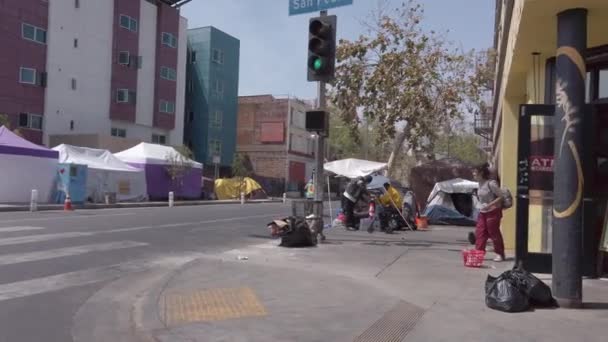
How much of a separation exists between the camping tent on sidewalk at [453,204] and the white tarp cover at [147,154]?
19.0 m

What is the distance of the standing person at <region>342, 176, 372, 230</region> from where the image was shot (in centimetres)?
1662

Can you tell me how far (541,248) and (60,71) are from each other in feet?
115

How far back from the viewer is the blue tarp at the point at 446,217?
20453mm

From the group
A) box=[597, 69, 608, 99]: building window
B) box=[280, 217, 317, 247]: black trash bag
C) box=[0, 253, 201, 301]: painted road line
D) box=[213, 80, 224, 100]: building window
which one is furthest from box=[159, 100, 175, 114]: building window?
box=[597, 69, 608, 99]: building window

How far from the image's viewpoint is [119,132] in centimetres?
4188

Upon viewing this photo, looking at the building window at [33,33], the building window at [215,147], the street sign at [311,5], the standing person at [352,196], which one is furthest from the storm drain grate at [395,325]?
the building window at [215,147]

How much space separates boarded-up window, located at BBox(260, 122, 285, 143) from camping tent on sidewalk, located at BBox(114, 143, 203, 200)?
23.2 metres

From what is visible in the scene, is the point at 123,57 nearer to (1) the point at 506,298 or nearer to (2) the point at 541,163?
(2) the point at 541,163

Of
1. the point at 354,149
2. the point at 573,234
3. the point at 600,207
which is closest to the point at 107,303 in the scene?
the point at 573,234

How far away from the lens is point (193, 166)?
123 feet

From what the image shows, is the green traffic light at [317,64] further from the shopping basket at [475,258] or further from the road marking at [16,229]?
the road marking at [16,229]

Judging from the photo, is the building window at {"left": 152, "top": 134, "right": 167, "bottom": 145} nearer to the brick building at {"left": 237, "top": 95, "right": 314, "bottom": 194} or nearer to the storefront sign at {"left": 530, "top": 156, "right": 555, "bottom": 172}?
the brick building at {"left": 237, "top": 95, "right": 314, "bottom": 194}

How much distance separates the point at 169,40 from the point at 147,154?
14.2 m

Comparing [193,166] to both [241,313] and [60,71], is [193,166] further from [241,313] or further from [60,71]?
[241,313]
